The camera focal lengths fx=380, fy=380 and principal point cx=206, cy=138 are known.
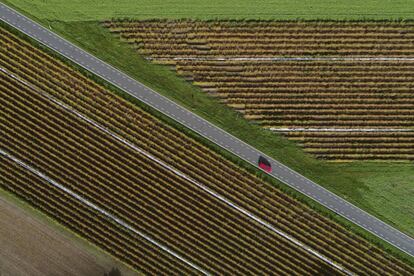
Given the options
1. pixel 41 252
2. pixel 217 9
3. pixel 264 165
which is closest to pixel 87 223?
pixel 41 252

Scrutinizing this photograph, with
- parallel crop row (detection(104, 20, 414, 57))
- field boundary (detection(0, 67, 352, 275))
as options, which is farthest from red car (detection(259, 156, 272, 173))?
parallel crop row (detection(104, 20, 414, 57))

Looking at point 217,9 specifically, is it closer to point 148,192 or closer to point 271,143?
point 271,143

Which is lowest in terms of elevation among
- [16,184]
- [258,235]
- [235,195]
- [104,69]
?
[16,184]

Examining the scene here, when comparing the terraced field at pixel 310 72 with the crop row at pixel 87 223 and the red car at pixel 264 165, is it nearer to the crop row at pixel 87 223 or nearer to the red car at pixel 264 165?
the red car at pixel 264 165

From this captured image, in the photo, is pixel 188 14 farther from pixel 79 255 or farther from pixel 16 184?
pixel 79 255

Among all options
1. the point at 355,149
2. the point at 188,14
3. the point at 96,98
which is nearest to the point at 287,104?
the point at 355,149

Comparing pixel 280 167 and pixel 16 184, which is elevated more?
pixel 280 167

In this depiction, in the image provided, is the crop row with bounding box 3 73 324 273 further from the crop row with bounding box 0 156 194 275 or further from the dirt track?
the dirt track
